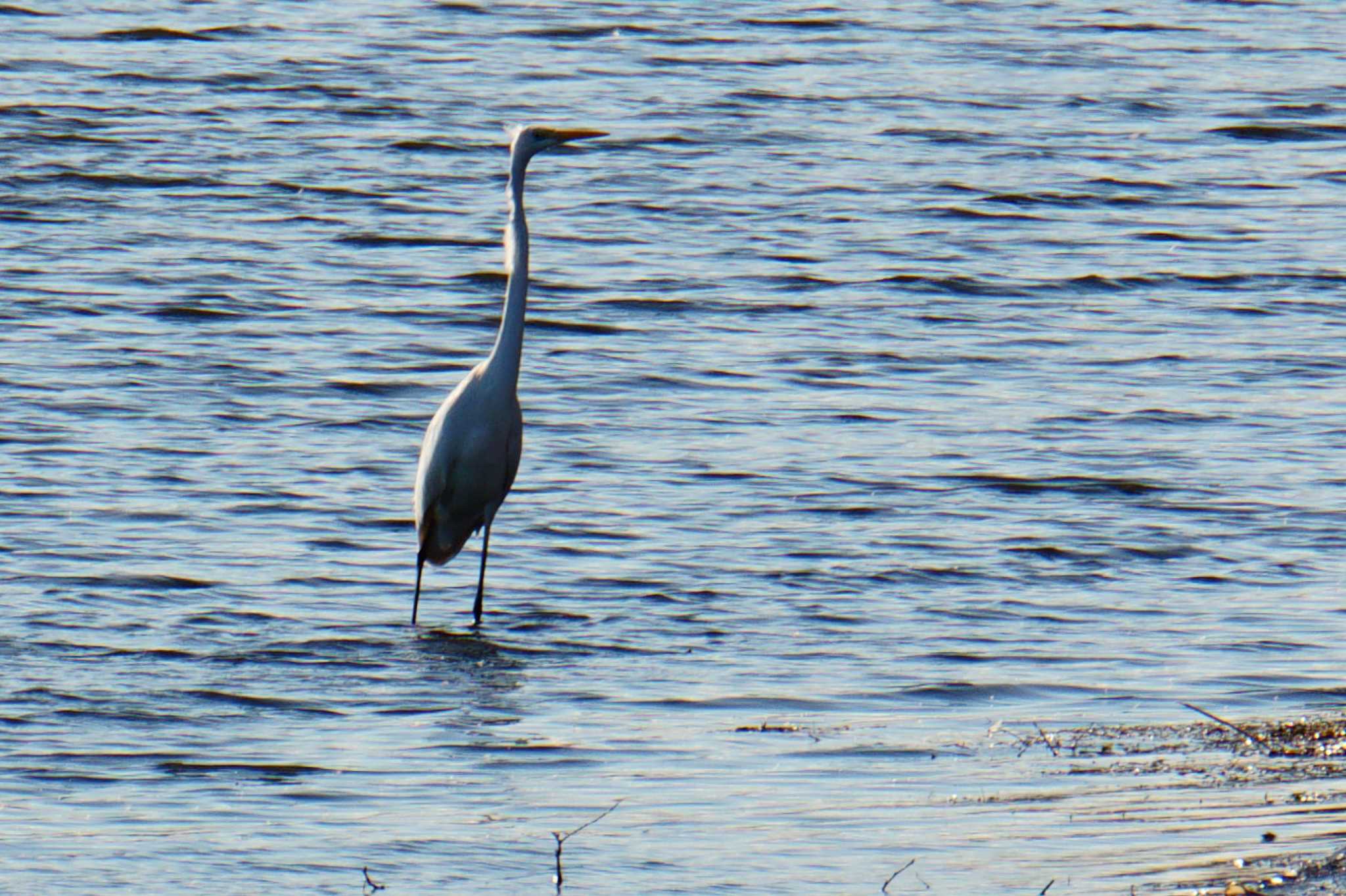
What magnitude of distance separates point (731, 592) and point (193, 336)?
5264 millimetres

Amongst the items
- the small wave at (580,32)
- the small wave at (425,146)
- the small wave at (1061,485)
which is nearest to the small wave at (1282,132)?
the small wave at (425,146)

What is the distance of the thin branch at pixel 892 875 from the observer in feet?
17.4

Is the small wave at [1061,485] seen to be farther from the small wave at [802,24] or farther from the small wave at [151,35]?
the small wave at [802,24]

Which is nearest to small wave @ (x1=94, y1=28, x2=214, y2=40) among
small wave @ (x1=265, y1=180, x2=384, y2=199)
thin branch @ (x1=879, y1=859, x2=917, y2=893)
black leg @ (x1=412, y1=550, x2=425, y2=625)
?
small wave @ (x1=265, y1=180, x2=384, y2=199)

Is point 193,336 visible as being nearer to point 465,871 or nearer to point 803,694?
point 803,694

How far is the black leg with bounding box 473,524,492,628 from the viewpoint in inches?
339

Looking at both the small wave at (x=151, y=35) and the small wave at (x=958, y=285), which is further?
the small wave at (x=151, y=35)

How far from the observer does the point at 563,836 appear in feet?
18.9

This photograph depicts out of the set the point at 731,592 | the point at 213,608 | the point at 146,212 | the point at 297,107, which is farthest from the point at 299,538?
the point at 297,107

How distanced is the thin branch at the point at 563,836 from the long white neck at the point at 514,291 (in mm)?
3279

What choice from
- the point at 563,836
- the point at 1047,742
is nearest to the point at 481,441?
the point at 1047,742

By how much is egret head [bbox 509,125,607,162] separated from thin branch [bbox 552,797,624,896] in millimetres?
3699

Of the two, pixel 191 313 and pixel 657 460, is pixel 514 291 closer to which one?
pixel 657 460

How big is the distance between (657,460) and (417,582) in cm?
240
